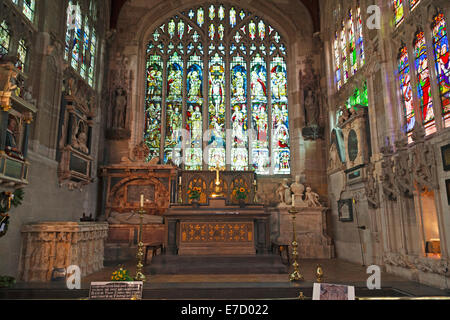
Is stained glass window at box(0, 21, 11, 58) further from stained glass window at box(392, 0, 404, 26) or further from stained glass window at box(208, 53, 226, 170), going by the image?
stained glass window at box(392, 0, 404, 26)

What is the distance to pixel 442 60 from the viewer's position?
7809 millimetres

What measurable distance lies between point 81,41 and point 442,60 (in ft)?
39.2

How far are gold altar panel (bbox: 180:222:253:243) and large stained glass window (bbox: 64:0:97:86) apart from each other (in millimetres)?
7251

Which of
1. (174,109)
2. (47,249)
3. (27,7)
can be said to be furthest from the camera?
(174,109)

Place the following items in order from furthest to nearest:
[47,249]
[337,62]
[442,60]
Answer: [337,62] < [47,249] < [442,60]

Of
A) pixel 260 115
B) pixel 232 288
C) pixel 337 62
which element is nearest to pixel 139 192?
pixel 260 115

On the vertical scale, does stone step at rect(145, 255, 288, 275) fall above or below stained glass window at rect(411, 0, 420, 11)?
below

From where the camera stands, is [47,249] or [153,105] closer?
[47,249]

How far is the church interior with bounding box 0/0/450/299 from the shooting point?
775 cm

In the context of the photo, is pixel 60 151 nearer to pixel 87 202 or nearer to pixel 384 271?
pixel 87 202

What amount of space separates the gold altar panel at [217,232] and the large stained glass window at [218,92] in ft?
19.7

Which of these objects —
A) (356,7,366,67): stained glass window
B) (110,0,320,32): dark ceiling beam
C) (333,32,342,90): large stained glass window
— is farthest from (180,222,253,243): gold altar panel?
(110,0,320,32): dark ceiling beam

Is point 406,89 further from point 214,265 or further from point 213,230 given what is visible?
point 214,265
